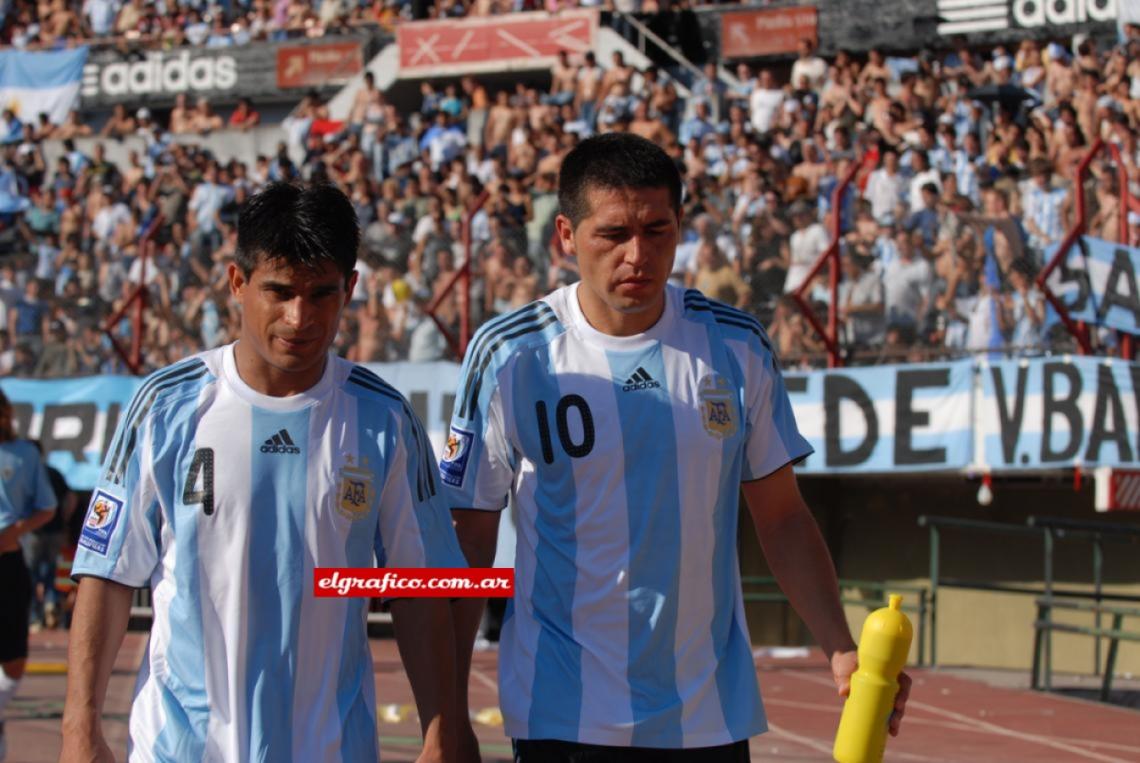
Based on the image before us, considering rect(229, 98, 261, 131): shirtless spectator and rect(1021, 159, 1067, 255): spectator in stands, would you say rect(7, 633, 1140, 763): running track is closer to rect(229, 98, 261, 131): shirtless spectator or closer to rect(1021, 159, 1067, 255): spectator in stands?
rect(1021, 159, 1067, 255): spectator in stands

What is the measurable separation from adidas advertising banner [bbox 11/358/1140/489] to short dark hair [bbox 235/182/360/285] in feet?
31.9

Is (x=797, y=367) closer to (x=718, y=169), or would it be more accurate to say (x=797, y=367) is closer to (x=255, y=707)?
(x=718, y=169)

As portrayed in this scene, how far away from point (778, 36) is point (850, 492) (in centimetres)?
1165

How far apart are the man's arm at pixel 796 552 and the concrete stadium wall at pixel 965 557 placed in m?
12.0

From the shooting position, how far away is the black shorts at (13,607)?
10016mm

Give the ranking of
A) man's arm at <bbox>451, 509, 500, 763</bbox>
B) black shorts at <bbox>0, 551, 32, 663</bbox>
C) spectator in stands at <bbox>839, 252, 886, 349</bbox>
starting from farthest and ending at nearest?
spectator in stands at <bbox>839, 252, 886, 349</bbox>, black shorts at <bbox>0, 551, 32, 663</bbox>, man's arm at <bbox>451, 509, 500, 763</bbox>

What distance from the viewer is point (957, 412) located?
15023mm

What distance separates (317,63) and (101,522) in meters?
28.0

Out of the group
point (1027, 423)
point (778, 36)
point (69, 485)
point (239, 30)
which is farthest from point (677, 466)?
point (239, 30)

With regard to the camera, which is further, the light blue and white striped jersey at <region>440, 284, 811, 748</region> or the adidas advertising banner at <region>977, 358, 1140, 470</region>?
the adidas advertising banner at <region>977, 358, 1140, 470</region>

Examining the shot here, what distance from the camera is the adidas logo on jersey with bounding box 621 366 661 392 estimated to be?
4.60m

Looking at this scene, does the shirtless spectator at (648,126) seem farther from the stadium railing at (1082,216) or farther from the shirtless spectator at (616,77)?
the stadium railing at (1082,216)

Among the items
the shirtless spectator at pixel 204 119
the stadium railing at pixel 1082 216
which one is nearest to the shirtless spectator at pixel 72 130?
the shirtless spectator at pixel 204 119

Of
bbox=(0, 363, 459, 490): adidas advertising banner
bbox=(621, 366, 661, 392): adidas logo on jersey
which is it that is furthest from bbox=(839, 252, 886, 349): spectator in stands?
bbox=(621, 366, 661, 392): adidas logo on jersey
